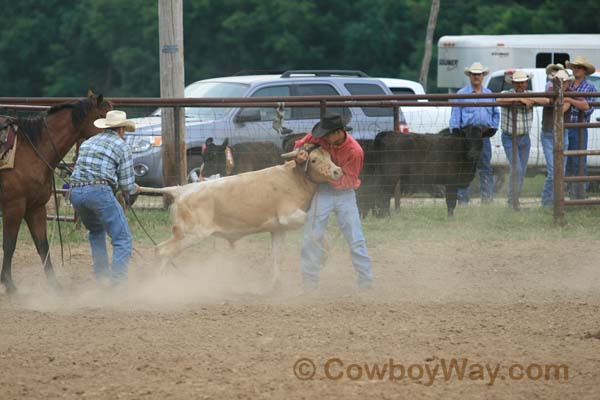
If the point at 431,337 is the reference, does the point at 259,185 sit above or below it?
above

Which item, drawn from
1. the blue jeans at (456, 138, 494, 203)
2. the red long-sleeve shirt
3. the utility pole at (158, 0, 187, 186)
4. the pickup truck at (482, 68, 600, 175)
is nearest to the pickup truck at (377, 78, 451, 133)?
the pickup truck at (482, 68, 600, 175)

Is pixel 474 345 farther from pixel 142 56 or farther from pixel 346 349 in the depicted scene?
pixel 142 56

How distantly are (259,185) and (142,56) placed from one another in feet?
91.9

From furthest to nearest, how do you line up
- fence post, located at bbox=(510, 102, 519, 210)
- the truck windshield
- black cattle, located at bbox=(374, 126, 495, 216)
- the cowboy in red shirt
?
the truck windshield < fence post, located at bbox=(510, 102, 519, 210) < black cattle, located at bbox=(374, 126, 495, 216) < the cowboy in red shirt

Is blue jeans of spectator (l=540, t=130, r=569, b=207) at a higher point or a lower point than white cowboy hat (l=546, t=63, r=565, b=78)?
lower

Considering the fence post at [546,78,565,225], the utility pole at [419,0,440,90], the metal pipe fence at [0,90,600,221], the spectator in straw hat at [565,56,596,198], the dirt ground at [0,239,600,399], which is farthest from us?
the utility pole at [419,0,440,90]

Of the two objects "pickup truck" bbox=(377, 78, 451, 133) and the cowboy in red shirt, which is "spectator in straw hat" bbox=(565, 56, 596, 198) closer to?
"pickup truck" bbox=(377, 78, 451, 133)

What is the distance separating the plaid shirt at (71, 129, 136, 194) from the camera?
838 cm

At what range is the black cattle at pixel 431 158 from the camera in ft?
41.2

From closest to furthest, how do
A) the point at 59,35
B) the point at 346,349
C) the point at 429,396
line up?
the point at 429,396 → the point at 346,349 → the point at 59,35

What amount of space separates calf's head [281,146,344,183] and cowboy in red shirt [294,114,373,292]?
6cm

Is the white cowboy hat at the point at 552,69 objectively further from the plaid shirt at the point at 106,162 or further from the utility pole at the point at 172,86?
the plaid shirt at the point at 106,162

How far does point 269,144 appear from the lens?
12.4 m

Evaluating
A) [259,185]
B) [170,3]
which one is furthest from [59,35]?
[259,185]
